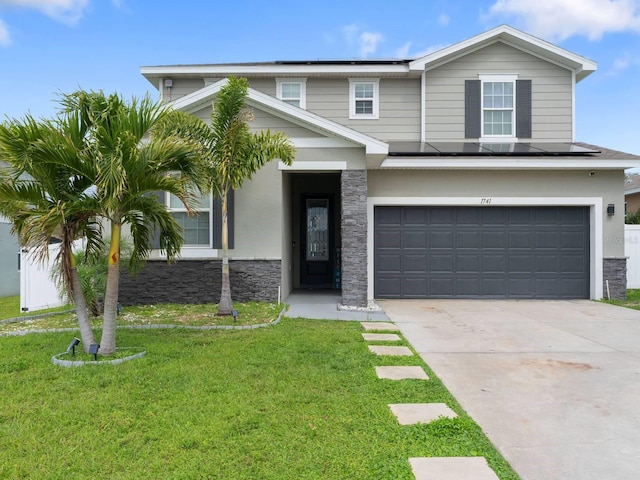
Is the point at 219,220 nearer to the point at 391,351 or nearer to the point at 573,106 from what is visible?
the point at 391,351

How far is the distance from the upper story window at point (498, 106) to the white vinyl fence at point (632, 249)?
4.59m

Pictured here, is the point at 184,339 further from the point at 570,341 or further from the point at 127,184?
the point at 570,341

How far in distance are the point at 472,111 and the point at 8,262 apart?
13980 mm

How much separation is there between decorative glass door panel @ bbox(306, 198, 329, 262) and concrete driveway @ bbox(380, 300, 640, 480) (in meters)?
4.36

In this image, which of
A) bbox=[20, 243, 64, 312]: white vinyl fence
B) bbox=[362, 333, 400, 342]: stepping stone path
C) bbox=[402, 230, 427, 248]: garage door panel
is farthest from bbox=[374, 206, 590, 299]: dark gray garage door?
bbox=[20, 243, 64, 312]: white vinyl fence

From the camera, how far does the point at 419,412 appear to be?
3.81m

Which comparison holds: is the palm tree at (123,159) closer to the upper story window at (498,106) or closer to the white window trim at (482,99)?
the white window trim at (482,99)

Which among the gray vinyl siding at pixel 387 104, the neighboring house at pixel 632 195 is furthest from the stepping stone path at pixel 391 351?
the neighboring house at pixel 632 195

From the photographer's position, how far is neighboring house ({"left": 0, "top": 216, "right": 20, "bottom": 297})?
489 inches

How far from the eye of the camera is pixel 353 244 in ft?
30.6

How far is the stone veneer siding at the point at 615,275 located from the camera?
10695mm

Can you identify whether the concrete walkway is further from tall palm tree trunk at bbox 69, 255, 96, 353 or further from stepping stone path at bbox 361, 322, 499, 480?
tall palm tree trunk at bbox 69, 255, 96, 353

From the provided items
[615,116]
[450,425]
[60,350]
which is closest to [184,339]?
[60,350]

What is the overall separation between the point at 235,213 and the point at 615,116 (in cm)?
1797
